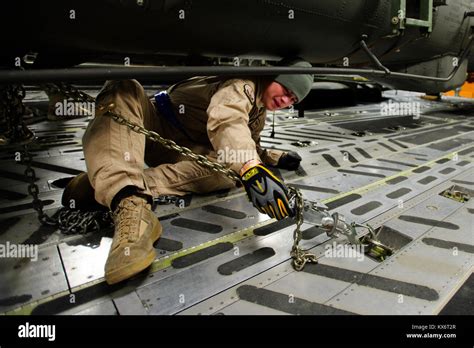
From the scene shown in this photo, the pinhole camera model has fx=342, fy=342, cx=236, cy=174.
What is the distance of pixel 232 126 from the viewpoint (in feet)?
6.24

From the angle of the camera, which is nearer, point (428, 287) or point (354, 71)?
point (428, 287)

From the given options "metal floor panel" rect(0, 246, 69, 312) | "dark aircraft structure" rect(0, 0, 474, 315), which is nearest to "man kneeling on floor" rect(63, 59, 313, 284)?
"dark aircraft structure" rect(0, 0, 474, 315)

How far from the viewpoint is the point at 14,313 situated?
52.6 inches

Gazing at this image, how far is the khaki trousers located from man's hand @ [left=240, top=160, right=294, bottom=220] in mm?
570

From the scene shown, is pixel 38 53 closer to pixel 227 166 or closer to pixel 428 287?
pixel 227 166

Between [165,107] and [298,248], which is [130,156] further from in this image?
[298,248]

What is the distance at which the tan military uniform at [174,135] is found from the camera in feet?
5.91

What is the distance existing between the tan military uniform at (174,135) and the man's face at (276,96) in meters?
0.05

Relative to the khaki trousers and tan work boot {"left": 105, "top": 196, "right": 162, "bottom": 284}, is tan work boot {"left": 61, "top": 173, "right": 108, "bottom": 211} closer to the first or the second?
the khaki trousers

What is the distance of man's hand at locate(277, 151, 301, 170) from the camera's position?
3.06m

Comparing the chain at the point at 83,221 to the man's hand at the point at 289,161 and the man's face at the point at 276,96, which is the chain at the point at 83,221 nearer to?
the man's face at the point at 276,96

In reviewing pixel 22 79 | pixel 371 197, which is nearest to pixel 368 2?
pixel 371 197

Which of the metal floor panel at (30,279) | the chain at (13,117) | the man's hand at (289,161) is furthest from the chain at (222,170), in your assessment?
the man's hand at (289,161)

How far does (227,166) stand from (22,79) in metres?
1.01
